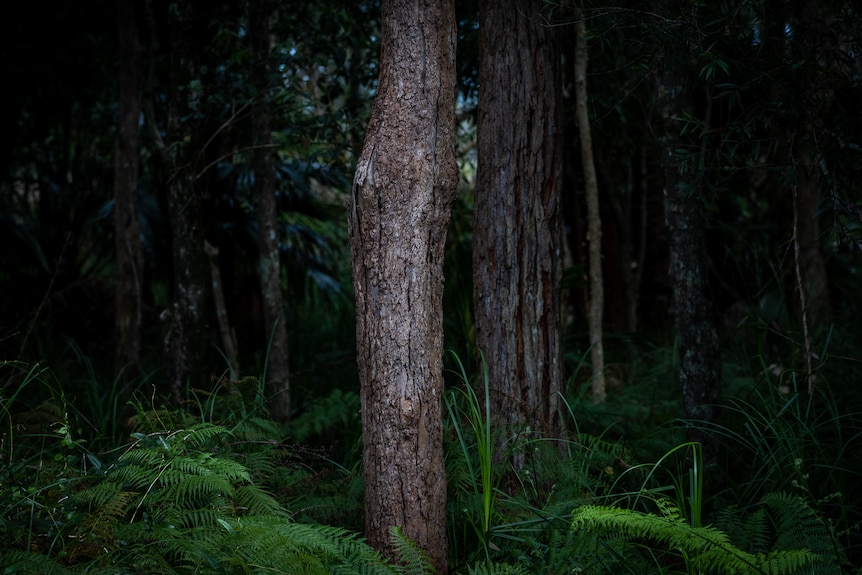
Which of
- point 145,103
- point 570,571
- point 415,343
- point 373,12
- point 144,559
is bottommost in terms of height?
point 570,571

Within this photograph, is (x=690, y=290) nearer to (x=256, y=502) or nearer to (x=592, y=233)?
(x=592, y=233)

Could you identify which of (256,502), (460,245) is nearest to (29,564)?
(256,502)

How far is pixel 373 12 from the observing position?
6.42 metres

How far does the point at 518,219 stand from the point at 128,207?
3873mm

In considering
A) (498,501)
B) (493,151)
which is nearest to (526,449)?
(498,501)

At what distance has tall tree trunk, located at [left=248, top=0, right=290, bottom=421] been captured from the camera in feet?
19.2

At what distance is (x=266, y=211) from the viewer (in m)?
5.94

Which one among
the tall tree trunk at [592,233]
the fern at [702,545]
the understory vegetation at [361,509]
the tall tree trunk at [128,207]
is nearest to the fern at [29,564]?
the understory vegetation at [361,509]

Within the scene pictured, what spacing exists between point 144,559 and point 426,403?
106 centimetres

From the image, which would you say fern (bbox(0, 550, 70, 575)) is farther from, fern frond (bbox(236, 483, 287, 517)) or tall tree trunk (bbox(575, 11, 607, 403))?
tall tree trunk (bbox(575, 11, 607, 403))

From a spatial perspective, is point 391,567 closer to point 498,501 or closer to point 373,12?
point 498,501

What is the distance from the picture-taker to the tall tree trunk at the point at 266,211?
5.85 meters

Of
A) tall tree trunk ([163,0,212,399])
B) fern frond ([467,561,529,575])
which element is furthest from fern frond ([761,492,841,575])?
tall tree trunk ([163,0,212,399])

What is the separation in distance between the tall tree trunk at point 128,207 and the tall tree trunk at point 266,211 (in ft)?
3.45
